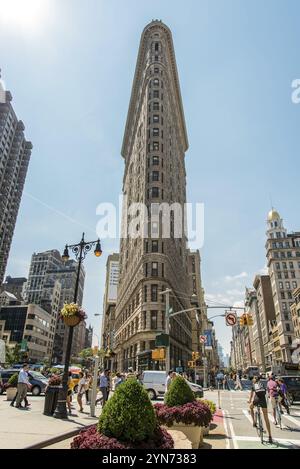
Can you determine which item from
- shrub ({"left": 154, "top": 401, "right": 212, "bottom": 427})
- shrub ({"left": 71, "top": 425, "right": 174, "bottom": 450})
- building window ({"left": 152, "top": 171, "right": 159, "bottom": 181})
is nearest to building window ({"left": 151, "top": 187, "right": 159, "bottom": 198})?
building window ({"left": 152, "top": 171, "right": 159, "bottom": 181})

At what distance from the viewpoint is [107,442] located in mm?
4738

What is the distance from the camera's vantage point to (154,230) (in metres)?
54.2

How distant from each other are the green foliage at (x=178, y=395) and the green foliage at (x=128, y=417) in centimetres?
438

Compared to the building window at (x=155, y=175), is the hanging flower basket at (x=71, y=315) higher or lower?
lower

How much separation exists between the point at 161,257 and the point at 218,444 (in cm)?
4299

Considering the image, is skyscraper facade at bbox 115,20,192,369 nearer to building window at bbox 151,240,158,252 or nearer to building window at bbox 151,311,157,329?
building window at bbox 151,311,157,329

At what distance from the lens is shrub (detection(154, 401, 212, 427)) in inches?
341

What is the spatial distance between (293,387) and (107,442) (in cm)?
2378

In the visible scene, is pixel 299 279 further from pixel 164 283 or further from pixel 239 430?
pixel 239 430

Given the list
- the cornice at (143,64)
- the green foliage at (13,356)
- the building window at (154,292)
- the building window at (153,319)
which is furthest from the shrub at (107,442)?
the cornice at (143,64)

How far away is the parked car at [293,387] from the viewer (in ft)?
78.0

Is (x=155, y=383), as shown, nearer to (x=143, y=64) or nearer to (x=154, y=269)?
(x=154, y=269)

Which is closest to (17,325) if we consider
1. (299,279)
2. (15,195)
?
(15,195)

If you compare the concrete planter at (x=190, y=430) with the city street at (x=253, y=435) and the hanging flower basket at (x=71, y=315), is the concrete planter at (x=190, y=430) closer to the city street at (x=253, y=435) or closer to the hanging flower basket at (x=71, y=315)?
the city street at (x=253, y=435)
